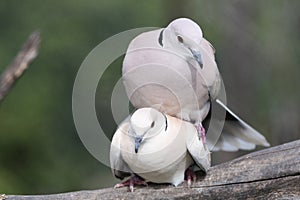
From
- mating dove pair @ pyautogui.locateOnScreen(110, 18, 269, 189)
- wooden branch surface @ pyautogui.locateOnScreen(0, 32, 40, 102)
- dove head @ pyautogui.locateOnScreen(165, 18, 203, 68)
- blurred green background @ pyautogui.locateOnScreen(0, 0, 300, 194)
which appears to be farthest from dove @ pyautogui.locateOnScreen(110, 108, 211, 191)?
blurred green background @ pyautogui.locateOnScreen(0, 0, 300, 194)

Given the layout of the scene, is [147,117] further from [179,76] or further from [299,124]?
[299,124]

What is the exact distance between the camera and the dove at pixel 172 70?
6.88ft

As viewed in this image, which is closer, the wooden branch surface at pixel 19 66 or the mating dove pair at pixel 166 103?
the mating dove pair at pixel 166 103

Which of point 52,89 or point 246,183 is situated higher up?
point 52,89

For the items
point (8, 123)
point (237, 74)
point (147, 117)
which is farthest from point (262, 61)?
point (147, 117)

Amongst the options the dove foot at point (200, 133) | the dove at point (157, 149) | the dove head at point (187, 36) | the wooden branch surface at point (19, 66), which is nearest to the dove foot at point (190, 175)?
the dove at point (157, 149)

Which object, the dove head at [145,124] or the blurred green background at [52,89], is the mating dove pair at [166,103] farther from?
the blurred green background at [52,89]

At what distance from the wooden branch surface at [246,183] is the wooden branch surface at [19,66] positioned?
495 millimetres

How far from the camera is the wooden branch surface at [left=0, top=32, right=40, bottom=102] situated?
250 cm

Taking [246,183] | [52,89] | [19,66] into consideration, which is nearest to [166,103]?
[246,183]

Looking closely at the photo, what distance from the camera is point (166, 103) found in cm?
217

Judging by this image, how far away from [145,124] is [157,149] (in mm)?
111

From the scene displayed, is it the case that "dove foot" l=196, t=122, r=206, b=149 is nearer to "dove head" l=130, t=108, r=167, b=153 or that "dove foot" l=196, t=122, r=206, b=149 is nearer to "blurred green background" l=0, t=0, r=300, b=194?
"dove head" l=130, t=108, r=167, b=153

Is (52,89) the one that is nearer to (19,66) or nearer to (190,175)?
(19,66)
